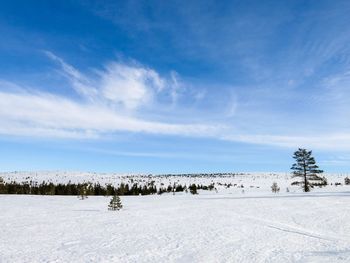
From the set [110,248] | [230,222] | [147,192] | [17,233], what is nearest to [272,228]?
[230,222]

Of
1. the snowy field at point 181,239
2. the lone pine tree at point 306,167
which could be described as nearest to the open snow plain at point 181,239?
the snowy field at point 181,239

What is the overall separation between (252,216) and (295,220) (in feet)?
7.31

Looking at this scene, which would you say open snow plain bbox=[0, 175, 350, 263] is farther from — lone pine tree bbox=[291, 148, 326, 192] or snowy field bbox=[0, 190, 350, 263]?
lone pine tree bbox=[291, 148, 326, 192]

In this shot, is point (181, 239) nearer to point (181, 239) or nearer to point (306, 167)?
point (181, 239)

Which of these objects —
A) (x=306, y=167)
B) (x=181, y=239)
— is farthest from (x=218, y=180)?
(x=181, y=239)

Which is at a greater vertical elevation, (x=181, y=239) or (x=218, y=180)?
(x=218, y=180)

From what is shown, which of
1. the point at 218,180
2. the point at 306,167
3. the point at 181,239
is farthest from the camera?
the point at 218,180

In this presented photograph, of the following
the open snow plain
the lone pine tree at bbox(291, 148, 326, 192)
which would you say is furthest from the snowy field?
the lone pine tree at bbox(291, 148, 326, 192)

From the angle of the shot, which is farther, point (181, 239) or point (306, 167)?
point (306, 167)

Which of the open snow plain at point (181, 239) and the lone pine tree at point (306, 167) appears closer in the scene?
the open snow plain at point (181, 239)

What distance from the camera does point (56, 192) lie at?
6538cm

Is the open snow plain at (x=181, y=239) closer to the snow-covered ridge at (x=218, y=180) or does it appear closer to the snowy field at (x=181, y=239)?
the snowy field at (x=181, y=239)

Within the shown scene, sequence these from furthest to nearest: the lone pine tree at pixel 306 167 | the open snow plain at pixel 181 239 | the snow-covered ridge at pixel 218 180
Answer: the snow-covered ridge at pixel 218 180
the lone pine tree at pixel 306 167
the open snow plain at pixel 181 239

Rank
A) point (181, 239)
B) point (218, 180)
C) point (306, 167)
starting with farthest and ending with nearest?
1. point (218, 180)
2. point (306, 167)
3. point (181, 239)
